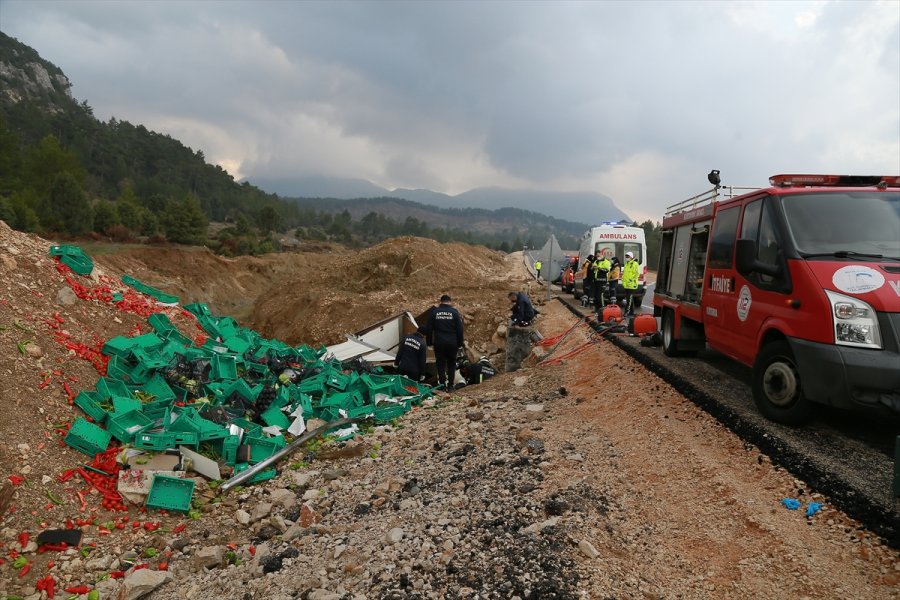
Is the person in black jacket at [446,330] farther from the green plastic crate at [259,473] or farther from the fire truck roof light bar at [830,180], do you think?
the fire truck roof light bar at [830,180]

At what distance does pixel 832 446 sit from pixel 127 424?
704 cm

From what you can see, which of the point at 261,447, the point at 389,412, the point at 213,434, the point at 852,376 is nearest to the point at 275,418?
the point at 261,447

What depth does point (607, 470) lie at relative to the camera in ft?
15.3

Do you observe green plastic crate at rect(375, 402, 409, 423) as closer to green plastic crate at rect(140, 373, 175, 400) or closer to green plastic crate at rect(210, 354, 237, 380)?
green plastic crate at rect(210, 354, 237, 380)

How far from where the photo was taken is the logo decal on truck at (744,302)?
5.67 m

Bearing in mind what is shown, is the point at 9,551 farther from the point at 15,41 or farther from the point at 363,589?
the point at 15,41

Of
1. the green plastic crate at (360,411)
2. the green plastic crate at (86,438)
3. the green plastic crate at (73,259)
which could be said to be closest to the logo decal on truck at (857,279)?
the green plastic crate at (360,411)

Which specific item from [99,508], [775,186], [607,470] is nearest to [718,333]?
[775,186]

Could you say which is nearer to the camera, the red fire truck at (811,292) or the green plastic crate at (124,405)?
the red fire truck at (811,292)

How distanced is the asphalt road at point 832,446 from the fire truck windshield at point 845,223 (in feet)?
4.72

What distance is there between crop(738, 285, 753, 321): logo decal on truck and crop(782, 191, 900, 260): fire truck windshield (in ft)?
2.98

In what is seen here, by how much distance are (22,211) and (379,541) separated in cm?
4606

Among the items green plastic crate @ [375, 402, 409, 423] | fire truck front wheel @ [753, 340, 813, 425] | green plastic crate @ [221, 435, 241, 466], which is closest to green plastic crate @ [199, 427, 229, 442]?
green plastic crate @ [221, 435, 241, 466]

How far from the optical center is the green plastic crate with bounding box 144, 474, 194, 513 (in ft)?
17.3
